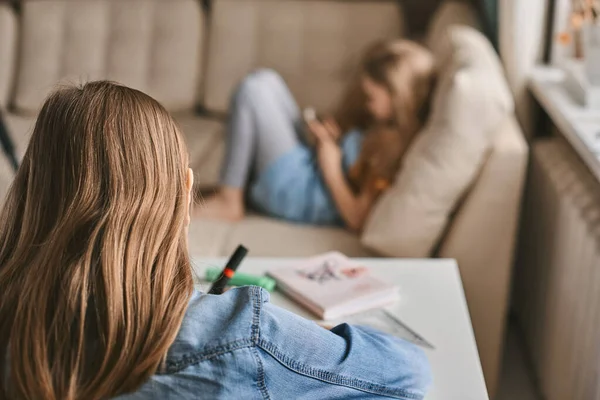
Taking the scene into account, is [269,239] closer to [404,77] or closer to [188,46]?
[404,77]

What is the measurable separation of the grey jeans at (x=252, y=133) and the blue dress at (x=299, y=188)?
0.03 metres

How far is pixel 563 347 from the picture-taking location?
191 centimetres

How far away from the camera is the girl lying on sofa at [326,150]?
7.48 ft

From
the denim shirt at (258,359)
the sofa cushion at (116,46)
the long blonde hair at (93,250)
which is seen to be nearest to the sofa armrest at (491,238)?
the denim shirt at (258,359)

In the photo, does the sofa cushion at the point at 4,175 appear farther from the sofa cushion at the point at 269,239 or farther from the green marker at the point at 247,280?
the green marker at the point at 247,280

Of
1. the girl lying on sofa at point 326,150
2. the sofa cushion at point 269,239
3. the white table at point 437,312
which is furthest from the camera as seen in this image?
the girl lying on sofa at point 326,150

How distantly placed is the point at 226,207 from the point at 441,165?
0.68m

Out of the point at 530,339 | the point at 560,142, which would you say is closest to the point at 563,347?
the point at 530,339

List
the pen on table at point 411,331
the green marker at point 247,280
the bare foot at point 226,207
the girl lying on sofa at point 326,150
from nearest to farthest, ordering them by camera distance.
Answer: the pen on table at point 411,331, the green marker at point 247,280, the girl lying on sofa at point 326,150, the bare foot at point 226,207

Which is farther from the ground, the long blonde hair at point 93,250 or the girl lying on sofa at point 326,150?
the long blonde hair at point 93,250

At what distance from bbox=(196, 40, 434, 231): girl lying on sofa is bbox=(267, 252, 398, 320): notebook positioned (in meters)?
0.69

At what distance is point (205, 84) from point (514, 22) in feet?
3.76

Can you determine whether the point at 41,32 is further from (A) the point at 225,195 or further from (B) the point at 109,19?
(A) the point at 225,195

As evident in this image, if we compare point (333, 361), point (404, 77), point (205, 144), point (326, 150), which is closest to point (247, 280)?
point (333, 361)
